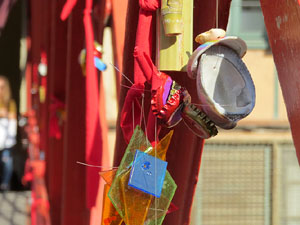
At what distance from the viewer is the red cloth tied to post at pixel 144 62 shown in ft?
2.78

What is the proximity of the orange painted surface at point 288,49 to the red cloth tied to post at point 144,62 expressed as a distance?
0.14 m

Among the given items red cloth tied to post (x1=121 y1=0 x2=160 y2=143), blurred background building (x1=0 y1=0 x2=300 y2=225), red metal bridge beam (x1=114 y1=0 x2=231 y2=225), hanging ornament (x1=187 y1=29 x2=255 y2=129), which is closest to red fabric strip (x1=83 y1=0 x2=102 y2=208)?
red metal bridge beam (x1=114 y1=0 x2=231 y2=225)

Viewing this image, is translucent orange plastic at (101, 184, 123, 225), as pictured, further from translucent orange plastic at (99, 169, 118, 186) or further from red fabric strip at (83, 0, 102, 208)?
red fabric strip at (83, 0, 102, 208)

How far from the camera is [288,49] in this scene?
81 centimetres

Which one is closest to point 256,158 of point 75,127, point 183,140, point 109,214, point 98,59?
point 75,127

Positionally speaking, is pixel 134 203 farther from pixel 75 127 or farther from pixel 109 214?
pixel 75 127

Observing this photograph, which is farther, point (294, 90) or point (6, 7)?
point (6, 7)

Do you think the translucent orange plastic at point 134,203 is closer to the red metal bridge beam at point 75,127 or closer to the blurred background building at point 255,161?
the red metal bridge beam at point 75,127

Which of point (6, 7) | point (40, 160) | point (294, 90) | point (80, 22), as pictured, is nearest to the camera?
point (294, 90)

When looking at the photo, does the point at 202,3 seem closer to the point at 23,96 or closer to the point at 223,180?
the point at 223,180

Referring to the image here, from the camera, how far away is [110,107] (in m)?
5.46

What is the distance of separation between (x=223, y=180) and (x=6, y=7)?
2.16m

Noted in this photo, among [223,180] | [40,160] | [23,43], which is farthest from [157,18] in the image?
[23,43]

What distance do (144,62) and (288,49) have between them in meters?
0.16
